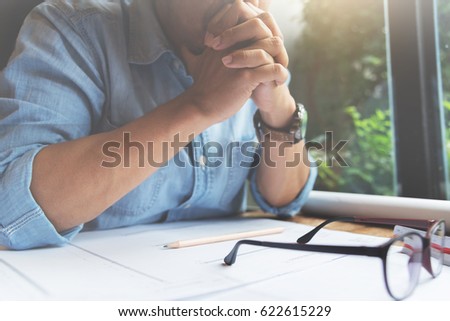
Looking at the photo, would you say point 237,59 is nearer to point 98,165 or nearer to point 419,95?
point 98,165

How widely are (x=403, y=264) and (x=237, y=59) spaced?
25 cm

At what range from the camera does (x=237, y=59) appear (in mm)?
393

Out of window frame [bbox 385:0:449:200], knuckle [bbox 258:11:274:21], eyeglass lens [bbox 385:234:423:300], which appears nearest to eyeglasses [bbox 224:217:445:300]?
eyeglass lens [bbox 385:234:423:300]

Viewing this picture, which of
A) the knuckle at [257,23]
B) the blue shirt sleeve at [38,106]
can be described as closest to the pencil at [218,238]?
the blue shirt sleeve at [38,106]

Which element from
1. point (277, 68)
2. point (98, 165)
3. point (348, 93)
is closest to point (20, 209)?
point (98, 165)

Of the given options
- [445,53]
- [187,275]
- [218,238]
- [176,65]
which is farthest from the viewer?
[445,53]

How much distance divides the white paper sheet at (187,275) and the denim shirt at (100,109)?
0.06 metres

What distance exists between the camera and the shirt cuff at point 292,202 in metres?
0.58

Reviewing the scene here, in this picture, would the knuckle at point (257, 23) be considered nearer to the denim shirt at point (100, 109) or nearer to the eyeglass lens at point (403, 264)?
the denim shirt at point (100, 109)

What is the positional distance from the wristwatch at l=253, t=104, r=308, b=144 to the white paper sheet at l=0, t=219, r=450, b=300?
216 millimetres

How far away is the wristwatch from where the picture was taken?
1.73 feet

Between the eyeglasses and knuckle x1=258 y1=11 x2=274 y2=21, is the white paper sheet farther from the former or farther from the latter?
knuckle x1=258 y1=11 x2=274 y2=21

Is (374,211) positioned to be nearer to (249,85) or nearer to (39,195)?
(249,85)

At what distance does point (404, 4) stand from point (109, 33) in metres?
0.52
